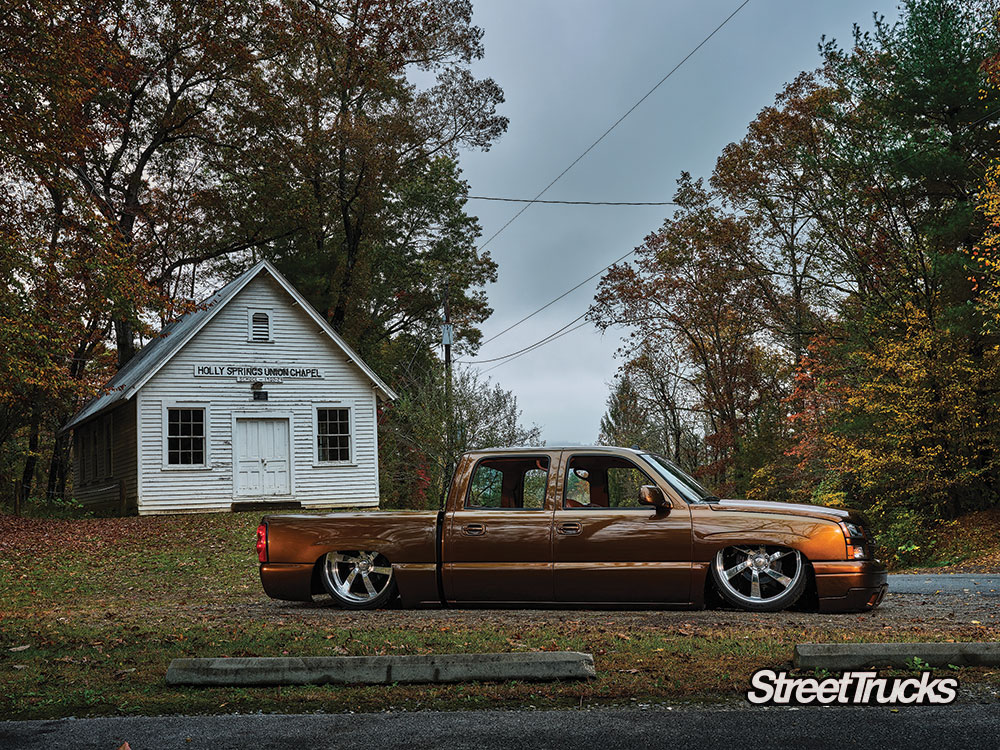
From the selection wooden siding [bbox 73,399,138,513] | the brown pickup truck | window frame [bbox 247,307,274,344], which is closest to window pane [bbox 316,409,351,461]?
window frame [bbox 247,307,274,344]

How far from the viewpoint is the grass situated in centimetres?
614

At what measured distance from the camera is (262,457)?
1201 inches

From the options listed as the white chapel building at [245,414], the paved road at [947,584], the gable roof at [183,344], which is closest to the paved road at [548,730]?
the paved road at [947,584]

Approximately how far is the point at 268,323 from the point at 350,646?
2443 cm

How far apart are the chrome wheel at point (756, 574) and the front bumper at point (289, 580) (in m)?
4.23

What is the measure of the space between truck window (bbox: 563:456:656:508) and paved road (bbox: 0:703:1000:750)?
4254 mm

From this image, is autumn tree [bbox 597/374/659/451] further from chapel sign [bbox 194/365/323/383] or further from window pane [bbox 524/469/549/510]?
window pane [bbox 524/469/549/510]

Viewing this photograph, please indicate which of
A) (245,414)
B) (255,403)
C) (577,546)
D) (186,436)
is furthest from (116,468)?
(577,546)

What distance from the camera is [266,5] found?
3444cm

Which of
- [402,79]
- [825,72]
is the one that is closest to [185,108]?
[402,79]

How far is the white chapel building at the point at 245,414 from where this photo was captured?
95.3 feet

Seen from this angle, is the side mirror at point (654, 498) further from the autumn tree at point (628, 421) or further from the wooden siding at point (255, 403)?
the autumn tree at point (628, 421)

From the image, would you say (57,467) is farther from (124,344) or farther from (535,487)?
(535,487)

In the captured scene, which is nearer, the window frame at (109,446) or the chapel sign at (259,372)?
the chapel sign at (259,372)
